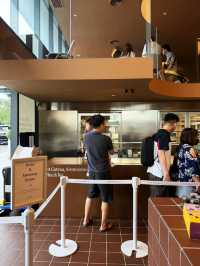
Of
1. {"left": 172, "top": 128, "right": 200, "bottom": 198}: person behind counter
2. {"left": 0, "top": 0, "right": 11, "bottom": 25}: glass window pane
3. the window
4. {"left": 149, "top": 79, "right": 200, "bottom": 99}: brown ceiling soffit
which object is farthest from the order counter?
the window

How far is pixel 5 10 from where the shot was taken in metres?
3.95

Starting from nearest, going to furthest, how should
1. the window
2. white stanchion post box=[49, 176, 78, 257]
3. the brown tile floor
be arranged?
the brown tile floor, white stanchion post box=[49, 176, 78, 257], the window

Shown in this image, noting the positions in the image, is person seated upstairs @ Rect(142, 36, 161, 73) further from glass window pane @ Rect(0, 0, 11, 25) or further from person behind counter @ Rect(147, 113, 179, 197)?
glass window pane @ Rect(0, 0, 11, 25)

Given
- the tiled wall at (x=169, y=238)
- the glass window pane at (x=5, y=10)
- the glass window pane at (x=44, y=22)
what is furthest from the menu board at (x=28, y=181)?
the glass window pane at (x=44, y=22)

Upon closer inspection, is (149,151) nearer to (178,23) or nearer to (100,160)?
(100,160)

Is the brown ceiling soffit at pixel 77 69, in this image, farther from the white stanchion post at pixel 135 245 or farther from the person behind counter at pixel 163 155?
the white stanchion post at pixel 135 245

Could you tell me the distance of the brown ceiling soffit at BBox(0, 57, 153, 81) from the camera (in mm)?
3027

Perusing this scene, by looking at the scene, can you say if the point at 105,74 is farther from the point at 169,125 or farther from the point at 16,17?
the point at 16,17

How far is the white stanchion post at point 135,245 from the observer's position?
117 inches

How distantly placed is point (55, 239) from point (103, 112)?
357 cm

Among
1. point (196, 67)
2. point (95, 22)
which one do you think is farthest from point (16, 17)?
point (196, 67)

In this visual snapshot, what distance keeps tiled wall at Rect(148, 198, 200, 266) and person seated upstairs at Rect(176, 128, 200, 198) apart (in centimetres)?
100

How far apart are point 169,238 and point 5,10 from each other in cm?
378

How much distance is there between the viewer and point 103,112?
6406mm
